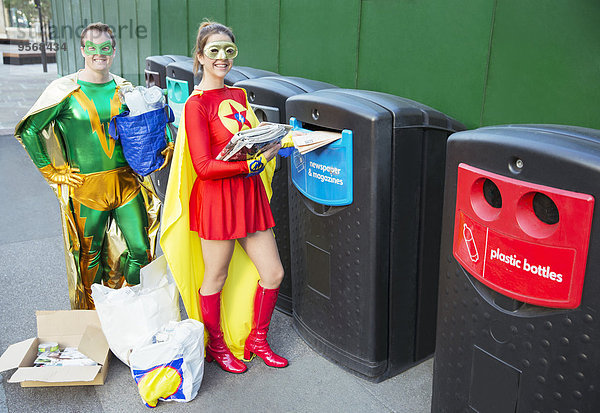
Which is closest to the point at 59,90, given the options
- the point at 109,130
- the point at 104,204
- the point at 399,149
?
the point at 109,130

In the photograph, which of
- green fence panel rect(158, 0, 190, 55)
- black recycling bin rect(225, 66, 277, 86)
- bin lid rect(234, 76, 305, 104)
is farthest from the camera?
green fence panel rect(158, 0, 190, 55)

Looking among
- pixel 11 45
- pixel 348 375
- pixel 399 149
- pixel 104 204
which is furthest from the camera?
pixel 11 45

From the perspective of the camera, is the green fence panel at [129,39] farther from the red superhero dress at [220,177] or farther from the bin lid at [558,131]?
the bin lid at [558,131]

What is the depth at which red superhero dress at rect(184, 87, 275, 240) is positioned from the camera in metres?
2.48

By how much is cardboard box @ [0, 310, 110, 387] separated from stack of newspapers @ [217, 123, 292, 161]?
1.16 meters

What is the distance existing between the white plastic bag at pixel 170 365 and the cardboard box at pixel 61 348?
9.6 inches

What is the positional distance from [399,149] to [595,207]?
1109mm

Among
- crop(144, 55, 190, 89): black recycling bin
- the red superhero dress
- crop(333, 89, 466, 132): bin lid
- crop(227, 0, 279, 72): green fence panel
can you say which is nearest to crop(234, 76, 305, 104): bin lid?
the red superhero dress

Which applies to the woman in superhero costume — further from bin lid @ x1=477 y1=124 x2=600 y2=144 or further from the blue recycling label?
bin lid @ x1=477 y1=124 x2=600 y2=144

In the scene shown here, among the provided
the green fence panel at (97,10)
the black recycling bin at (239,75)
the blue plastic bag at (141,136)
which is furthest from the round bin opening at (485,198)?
the green fence panel at (97,10)

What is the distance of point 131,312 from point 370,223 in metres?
1.20

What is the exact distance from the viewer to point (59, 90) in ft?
9.34

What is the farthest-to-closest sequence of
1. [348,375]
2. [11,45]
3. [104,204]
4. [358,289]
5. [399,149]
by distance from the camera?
[11,45] → [104,204] → [348,375] → [358,289] → [399,149]

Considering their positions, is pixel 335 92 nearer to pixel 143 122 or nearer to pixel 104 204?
pixel 143 122
